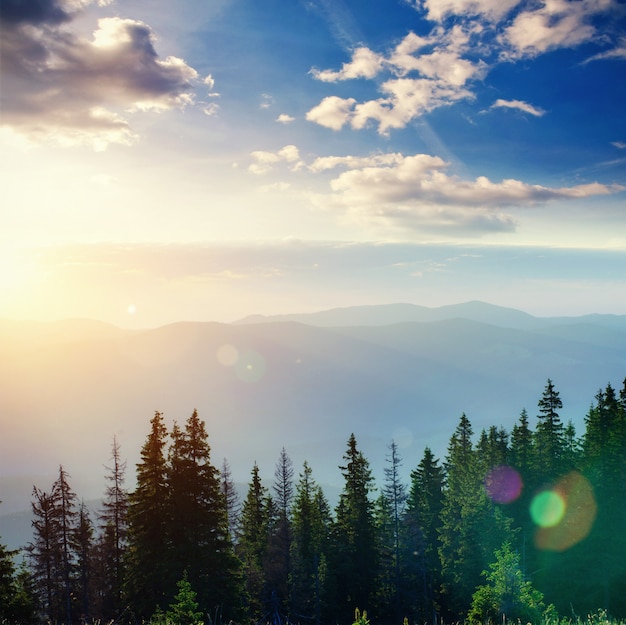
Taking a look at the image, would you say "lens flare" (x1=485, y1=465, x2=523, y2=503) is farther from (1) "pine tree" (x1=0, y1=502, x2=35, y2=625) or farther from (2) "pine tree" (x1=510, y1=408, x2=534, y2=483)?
(1) "pine tree" (x1=0, y1=502, x2=35, y2=625)

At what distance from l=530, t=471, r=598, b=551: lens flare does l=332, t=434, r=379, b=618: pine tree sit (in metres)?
14.6

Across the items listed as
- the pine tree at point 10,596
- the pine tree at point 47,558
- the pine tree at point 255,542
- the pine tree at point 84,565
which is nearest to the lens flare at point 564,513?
the pine tree at point 255,542

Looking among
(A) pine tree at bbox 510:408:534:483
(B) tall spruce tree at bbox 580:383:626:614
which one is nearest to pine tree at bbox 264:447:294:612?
(A) pine tree at bbox 510:408:534:483

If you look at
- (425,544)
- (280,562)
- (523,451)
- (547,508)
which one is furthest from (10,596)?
(547,508)

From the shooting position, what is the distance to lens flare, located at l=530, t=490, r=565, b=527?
43.8 m

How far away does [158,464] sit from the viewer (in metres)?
27.0

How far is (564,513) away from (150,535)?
33590 mm

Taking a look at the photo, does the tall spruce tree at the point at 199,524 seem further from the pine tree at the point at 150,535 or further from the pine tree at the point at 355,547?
the pine tree at the point at 355,547

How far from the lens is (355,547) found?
40.0 meters

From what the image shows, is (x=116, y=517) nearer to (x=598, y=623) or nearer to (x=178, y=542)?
(x=178, y=542)

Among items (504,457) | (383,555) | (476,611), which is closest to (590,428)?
(504,457)

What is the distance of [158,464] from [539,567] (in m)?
33.7

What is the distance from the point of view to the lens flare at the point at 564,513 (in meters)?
41.9

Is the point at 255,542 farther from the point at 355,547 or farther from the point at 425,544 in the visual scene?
the point at 425,544
